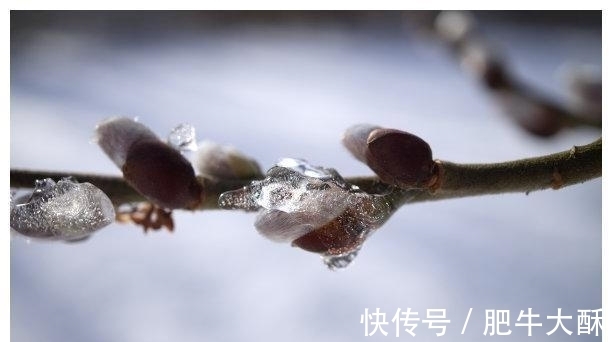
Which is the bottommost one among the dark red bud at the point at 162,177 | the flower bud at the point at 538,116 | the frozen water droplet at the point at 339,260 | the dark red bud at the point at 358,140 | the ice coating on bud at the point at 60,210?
the ice coating on bud at the point at 60,210

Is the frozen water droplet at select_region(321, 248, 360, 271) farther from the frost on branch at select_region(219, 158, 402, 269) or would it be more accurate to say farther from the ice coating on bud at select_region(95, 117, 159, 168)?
the ice coating on bud at select_region(95, 117, 159, 168)

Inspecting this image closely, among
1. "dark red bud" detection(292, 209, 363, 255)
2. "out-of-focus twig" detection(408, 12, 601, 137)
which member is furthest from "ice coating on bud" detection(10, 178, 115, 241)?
"out-of-focus twig" detection(408, 12, 601, 137)

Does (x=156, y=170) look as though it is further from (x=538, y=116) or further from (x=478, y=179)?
(x=538, y=116)

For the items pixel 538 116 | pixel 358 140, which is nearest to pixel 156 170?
pixel 358 140

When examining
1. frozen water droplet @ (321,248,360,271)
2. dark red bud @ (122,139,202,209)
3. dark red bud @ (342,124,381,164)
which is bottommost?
frozen water droplet @ (321,248,360,271)

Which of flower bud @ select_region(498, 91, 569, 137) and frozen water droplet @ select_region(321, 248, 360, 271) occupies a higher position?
flower bud @ select_region(498, 91, 569, 137)

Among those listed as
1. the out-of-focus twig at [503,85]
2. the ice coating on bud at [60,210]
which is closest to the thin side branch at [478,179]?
the ice coating on bud at [60,210]

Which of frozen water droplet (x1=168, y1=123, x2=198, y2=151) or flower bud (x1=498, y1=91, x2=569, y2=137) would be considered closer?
frozen water droplet (x1=168, y1=123, x2=198, y2=151)

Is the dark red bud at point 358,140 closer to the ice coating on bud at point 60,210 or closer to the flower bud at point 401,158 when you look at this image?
the flower bud at point 401,158
